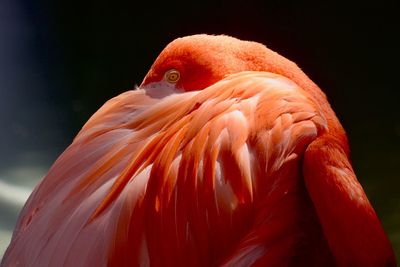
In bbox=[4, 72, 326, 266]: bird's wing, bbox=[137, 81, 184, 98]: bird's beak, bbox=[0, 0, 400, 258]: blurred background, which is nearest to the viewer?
bbox=[4, 72, 326, 266]: bird's wing

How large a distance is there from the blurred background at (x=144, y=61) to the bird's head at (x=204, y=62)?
52cm

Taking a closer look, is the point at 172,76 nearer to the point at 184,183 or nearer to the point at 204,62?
the point at 204,62

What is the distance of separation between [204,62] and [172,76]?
0.18 ft

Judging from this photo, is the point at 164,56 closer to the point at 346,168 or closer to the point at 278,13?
the point at 346,168

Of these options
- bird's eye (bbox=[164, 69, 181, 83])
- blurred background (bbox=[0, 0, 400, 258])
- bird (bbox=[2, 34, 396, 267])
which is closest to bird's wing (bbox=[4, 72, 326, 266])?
bird (bbox=[2, 34, 396, 267])

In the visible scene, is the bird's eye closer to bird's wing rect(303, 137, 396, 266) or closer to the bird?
the bird

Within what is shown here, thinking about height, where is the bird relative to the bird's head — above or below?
below

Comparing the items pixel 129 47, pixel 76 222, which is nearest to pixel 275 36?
pixel 129 47

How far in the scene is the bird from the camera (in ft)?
2.00

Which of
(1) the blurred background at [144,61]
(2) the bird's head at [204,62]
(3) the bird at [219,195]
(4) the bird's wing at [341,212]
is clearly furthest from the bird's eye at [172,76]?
(1) the blurred background at [144,61]

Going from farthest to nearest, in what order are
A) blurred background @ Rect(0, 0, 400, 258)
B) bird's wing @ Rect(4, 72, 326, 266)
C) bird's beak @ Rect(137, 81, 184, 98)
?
blurred background @ Rect(0, 0, 400, 258) → bird's beak @ Rect(137, 81, 184, 98) → bird's wing @ Rect(4, 72, 326, 266)

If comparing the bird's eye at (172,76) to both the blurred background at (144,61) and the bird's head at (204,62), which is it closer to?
the bird's head at (204,62)

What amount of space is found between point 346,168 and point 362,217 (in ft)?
0.21

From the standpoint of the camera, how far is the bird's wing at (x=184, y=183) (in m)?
0.61
